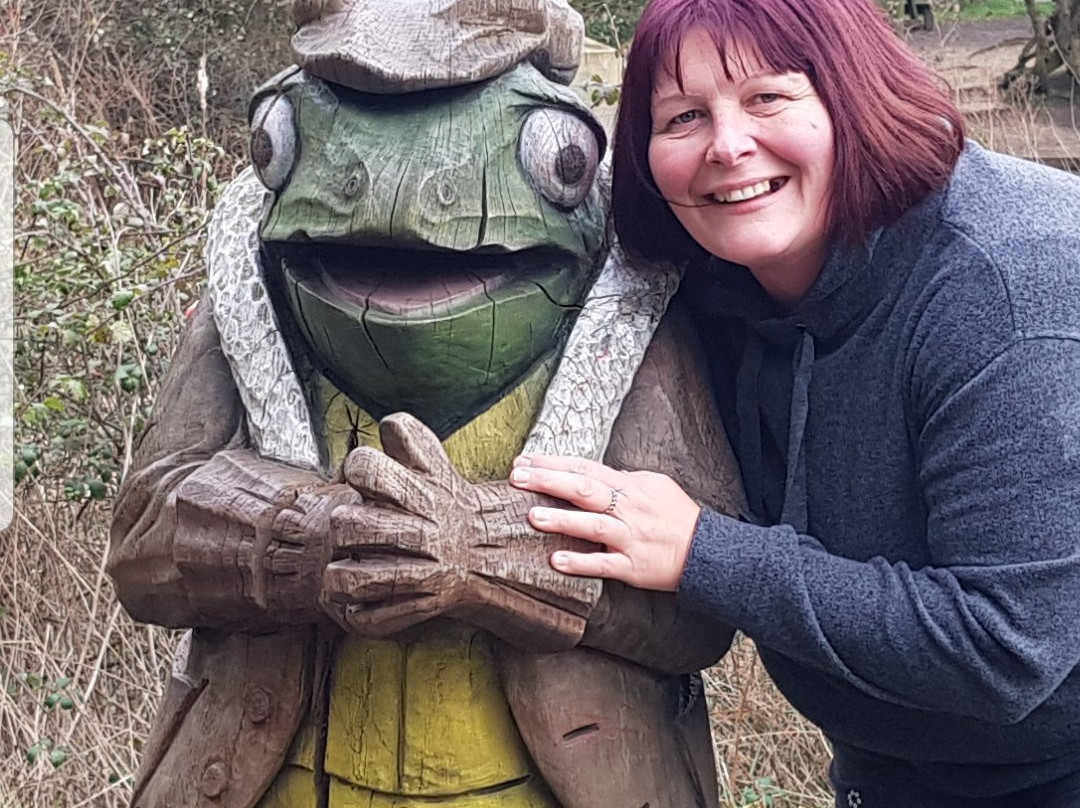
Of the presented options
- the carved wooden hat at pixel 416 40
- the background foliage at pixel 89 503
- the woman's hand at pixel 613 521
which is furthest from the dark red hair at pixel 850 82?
the background foliage at pixel 89 503

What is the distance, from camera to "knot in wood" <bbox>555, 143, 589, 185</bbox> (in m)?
1.63

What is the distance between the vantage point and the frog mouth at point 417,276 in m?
1.58

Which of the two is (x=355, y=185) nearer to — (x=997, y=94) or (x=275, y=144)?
(x=275, y=144)

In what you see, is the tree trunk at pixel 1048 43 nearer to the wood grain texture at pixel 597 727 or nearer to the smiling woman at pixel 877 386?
the smiling woman at pixel 877 386

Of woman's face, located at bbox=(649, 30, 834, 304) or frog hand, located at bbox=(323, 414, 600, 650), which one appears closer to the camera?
frog hand, located at bbox=(323, 414, 600, 650)

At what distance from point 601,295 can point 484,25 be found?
0.35 m

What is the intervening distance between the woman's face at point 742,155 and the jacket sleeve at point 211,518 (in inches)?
21.0

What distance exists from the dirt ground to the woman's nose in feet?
5.33

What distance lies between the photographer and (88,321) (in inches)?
125

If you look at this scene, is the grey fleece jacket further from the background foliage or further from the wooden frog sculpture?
the background foliage

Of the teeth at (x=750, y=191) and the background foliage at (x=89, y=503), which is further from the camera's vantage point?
the background foliage at (x=89, y=503)

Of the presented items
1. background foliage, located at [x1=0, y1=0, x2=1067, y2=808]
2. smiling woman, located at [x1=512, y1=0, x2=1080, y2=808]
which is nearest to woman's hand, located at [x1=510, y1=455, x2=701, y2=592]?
smiling woman, located at [x1=512, y1=0, x2=1080, y2=808]

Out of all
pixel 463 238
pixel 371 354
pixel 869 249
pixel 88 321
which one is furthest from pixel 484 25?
pixel 88 321

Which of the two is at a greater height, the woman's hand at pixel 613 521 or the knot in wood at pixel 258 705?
the woman's hand at pixel 613 521
